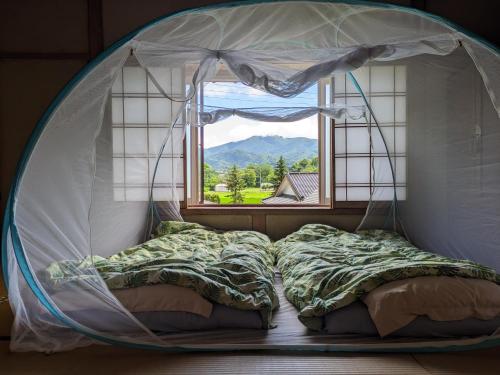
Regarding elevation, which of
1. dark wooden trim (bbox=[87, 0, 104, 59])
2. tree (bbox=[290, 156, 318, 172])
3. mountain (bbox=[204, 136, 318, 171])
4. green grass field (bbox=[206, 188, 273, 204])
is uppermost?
dark wooden trim (bbox=[87, 0, 104, 59])

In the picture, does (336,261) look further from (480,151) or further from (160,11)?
(160,11)

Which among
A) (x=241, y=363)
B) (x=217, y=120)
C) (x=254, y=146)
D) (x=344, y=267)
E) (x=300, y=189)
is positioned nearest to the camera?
(x=241, y=363)

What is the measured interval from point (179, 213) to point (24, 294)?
1.88m

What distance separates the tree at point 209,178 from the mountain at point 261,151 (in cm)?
7

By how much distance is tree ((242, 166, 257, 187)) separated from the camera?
4293mm

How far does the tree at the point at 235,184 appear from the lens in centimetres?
424

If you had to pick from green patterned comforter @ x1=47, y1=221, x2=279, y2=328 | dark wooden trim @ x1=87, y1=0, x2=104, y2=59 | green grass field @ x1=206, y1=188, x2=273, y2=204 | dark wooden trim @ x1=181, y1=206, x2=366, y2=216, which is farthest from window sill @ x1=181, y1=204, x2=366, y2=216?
dark wooden trim @ x1=87, y1=0, x2=104, y2=59

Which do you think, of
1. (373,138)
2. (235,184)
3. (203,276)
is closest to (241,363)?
(203,276)

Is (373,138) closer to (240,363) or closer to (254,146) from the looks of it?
(254,146)

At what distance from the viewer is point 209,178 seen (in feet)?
13.5

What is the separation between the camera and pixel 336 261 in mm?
2262

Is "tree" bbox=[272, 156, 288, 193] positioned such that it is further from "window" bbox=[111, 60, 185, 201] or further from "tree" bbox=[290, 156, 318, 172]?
"window" bbox=[111, 60, 185, 201]

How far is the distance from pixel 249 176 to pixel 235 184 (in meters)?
0.19

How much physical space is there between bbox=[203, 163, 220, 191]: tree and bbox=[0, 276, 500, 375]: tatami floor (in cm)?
262
